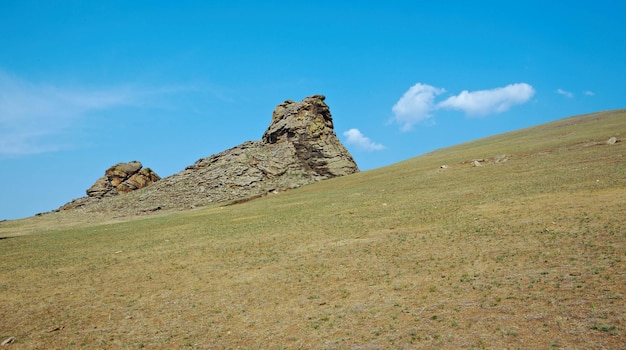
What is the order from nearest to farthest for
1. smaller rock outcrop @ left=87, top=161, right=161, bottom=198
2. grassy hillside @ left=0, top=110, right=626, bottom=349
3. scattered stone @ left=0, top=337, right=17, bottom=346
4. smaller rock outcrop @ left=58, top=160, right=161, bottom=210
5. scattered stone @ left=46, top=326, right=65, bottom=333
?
1. grassy hillside @ left=0, top=110, right=626, bottom=349
2. scattered stone @ left=0, top=337, right=17, bottom=346
3. scattered stone @ left=46, top=326, right=65, bottom=333
4. smaller rock outcrop @ left=58, top=160, right=161, bottom=210
5. smaller rock outcrop @ left=87, top=161, right=161, bottom=198

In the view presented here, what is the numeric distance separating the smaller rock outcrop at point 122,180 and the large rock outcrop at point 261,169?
1.15 ft

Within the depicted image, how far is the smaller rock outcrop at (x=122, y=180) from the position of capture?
101 metres

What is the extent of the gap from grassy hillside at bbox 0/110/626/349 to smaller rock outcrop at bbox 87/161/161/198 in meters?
66.4

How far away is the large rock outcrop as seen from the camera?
79938 millimetres

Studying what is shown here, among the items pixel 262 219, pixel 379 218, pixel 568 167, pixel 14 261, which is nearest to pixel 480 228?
pixel 379 218

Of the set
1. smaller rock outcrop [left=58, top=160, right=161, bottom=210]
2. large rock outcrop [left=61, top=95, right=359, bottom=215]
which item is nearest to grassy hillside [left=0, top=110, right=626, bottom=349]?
large rock outcrop [left=61, top=95, right=359, bottom=215]

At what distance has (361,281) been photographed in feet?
61.6

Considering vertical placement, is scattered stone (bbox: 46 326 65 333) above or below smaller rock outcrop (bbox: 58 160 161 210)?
below

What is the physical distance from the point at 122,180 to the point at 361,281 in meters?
99.9

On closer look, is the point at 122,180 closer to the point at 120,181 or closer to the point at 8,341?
the point at 120,181

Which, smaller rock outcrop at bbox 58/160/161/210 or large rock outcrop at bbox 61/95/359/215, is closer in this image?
large rock outcrop at bbox 61/95/359/215

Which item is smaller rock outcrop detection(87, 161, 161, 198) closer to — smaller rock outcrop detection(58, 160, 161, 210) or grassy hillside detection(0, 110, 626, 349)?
smaller rock outcrop detection(58, 160, 161, 210)

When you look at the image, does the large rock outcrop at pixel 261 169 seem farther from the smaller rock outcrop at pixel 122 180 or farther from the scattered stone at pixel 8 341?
the scattered stone at pixel 8 341

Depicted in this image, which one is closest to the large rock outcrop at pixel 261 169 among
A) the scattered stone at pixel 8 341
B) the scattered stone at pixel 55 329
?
the scattered stone at pixel 55 329
